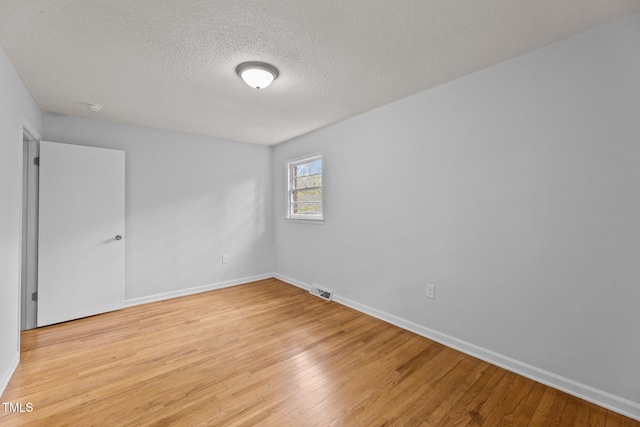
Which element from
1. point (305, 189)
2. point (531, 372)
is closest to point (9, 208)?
point (305, 189)

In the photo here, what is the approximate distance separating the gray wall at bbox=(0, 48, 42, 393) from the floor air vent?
9.78 ft

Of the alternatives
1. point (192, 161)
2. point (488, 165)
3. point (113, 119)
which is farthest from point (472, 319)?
point (113, 119)

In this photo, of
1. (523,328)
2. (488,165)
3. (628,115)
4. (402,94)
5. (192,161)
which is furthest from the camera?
(192,161)

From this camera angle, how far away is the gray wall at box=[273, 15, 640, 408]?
168cm

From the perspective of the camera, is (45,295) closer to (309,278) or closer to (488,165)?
(309,278)

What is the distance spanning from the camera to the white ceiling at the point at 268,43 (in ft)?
5.16

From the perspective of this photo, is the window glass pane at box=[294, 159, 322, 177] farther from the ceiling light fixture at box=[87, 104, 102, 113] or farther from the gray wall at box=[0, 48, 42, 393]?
the gray wall at box=[0, 48, 42, 393]

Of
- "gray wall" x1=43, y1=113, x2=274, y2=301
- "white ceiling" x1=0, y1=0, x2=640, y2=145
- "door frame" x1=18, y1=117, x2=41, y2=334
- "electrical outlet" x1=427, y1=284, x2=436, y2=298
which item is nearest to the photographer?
"white ceiling" x1=0, y1=0, x2=640, y2=145

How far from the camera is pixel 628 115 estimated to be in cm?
164

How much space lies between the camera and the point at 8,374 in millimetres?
1989

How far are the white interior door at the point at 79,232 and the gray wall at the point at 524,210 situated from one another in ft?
10.4

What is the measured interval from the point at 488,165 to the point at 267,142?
3473 millimetres

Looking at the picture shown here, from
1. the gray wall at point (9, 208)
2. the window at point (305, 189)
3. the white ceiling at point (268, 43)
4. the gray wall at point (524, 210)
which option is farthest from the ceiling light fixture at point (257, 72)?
the window at point (305, 189)

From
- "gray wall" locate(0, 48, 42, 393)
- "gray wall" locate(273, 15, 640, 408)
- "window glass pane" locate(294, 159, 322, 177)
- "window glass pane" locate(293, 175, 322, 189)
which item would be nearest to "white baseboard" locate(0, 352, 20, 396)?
"gray wall" locate(0, 48, 42, 393)
